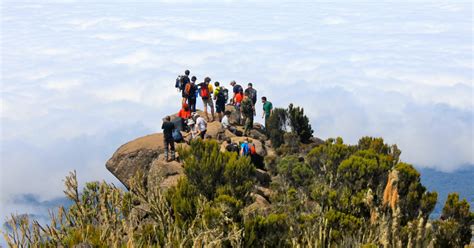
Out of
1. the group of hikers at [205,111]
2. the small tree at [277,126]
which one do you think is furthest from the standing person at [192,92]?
the small tree at [277,126]

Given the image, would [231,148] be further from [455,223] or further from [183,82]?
[455,223]

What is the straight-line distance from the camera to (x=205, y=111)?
28812mm

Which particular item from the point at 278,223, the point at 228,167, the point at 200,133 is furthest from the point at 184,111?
the point at 278,223

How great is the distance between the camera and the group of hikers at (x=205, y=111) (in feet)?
76.7

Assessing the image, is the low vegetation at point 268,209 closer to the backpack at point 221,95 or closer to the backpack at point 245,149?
the backpack at point 245,149

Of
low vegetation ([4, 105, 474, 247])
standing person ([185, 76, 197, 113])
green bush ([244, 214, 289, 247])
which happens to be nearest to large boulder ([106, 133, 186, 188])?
standing person ([185, 76, 197, 113])

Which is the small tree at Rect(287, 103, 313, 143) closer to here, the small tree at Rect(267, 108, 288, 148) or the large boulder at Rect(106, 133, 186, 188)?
the small tree at Rect(267, 108, 288, 148)

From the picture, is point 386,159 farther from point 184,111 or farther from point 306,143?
point 306,143

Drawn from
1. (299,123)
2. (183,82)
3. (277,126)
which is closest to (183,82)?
(183,82)

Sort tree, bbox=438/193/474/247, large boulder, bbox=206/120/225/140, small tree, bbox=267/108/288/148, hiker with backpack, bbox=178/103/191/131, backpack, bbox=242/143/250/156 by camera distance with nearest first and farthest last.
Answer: tree, bbox=438/193/474/247
backpack, bbox=242/143/250/156
hiker with backpack, bbox=178/103/191/131
large boulder, bbox=206/120/225/140
small tree, bbox=267/108/288/148

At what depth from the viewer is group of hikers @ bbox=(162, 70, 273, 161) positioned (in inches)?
921

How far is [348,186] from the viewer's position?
2030 centimetres

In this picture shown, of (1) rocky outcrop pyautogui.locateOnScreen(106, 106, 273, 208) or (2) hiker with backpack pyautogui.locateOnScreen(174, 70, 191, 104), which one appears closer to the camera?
(1) rocky outcrop pyautogui.locateOnScreen(106, 106, 273, 208)

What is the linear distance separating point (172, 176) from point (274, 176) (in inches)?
207
